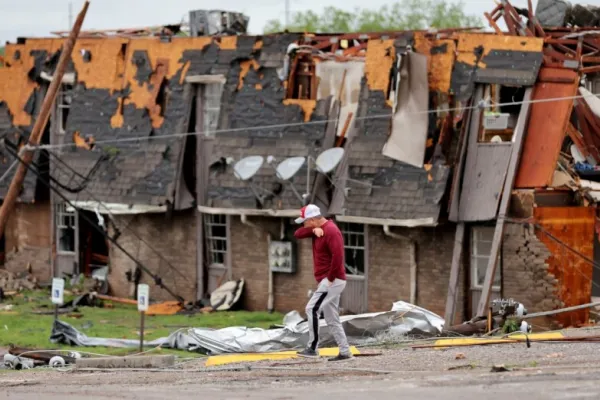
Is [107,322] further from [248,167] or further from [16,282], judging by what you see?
[16,282]

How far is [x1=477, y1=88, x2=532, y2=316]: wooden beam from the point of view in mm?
26844

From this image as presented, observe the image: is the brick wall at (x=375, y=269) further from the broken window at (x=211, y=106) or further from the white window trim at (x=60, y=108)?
the white window trim at (x=60, y=108)

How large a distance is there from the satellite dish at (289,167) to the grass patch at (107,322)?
300 cm

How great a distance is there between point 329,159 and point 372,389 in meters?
14.9

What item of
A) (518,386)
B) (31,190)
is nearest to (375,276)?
(31,190)

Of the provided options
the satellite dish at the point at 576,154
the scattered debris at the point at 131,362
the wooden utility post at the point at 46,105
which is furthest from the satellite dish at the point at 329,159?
the scattered debris at the point at 131,362

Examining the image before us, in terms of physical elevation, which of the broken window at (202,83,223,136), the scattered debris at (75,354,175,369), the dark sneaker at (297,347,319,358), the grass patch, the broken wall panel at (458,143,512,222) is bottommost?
the grass patch

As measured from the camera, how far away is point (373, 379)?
637 inches

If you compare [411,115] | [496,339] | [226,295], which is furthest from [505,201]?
[226,295]

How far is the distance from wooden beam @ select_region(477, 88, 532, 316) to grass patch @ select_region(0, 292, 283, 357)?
5.00 meters

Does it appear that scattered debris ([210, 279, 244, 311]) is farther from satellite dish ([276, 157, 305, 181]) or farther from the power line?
the power line

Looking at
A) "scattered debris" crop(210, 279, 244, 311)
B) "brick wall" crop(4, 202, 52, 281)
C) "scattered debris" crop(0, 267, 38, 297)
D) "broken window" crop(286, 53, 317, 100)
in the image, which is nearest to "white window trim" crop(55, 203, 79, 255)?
"brick wall" crop(4, 202, 52, 281)

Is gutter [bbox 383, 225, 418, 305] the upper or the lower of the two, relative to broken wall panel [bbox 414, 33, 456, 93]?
lower

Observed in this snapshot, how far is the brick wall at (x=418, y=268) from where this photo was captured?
1123 inches
